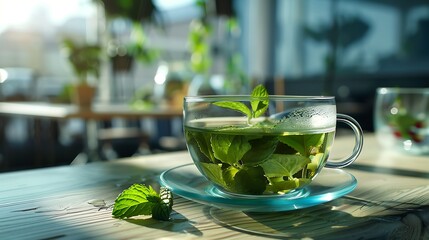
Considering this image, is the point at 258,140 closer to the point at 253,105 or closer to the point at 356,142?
the point at 253,105

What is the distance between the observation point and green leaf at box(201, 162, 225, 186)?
1.53 feet

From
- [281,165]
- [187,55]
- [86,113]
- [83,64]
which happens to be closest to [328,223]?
[281,165]

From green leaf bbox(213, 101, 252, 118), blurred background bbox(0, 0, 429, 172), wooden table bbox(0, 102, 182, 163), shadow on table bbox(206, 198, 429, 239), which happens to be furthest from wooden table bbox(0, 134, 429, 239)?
blurred background bbox(0, 0, 429, 172)

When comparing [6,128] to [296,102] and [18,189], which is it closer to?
[18,189]

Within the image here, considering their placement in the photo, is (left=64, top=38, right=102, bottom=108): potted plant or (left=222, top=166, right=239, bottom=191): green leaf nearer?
(left=222, top=166, right=239, bottom=191): green leaf

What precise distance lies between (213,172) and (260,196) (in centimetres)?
6

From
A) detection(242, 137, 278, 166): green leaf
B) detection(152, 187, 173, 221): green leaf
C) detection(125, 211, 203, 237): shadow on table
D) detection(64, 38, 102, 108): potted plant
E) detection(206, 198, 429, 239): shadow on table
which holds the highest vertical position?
detection(64, 38, 102, 108): potted plant

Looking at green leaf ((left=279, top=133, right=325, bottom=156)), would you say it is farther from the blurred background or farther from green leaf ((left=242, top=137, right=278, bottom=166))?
the blurred background

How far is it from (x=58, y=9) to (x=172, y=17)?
190 cm

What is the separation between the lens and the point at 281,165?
437 millimetres

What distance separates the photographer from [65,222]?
1.35 ft

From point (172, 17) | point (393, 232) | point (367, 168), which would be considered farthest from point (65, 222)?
point (172, 17)

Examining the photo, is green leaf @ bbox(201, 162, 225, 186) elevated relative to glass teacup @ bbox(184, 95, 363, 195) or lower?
lower

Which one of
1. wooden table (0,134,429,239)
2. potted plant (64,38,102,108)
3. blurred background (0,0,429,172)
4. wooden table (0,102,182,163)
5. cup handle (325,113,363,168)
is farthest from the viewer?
blurred background (0,0,429,172)
